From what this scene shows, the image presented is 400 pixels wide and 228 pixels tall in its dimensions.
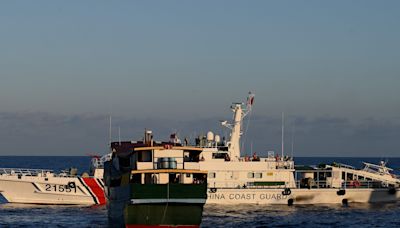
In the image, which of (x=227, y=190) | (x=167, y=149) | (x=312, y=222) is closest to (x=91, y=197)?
(x=227, y=190)

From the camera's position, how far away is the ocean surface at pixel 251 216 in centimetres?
6370

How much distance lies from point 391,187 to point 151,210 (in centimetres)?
3996

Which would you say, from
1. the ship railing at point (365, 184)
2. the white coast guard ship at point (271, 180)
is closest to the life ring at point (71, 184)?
the white coast guard ship at point (271, 180)

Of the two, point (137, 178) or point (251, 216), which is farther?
point (251, 216)

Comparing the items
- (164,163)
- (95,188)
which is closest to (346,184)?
(95,188)

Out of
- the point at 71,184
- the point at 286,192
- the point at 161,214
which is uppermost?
the point at 71,184

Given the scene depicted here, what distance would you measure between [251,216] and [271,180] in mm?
11078

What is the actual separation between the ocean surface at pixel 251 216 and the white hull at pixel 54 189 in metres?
1.88

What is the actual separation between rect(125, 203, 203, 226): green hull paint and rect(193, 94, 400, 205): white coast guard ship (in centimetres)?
2709

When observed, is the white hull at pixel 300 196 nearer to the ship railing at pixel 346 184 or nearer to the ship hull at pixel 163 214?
the ship railing at pixel 346 184

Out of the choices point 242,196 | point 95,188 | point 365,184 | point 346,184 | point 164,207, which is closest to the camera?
point 164,207

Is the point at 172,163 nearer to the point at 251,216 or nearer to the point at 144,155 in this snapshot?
the point at 144,155

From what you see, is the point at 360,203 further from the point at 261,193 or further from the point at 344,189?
the point at 261,193

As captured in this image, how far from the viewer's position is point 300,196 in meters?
78.6
